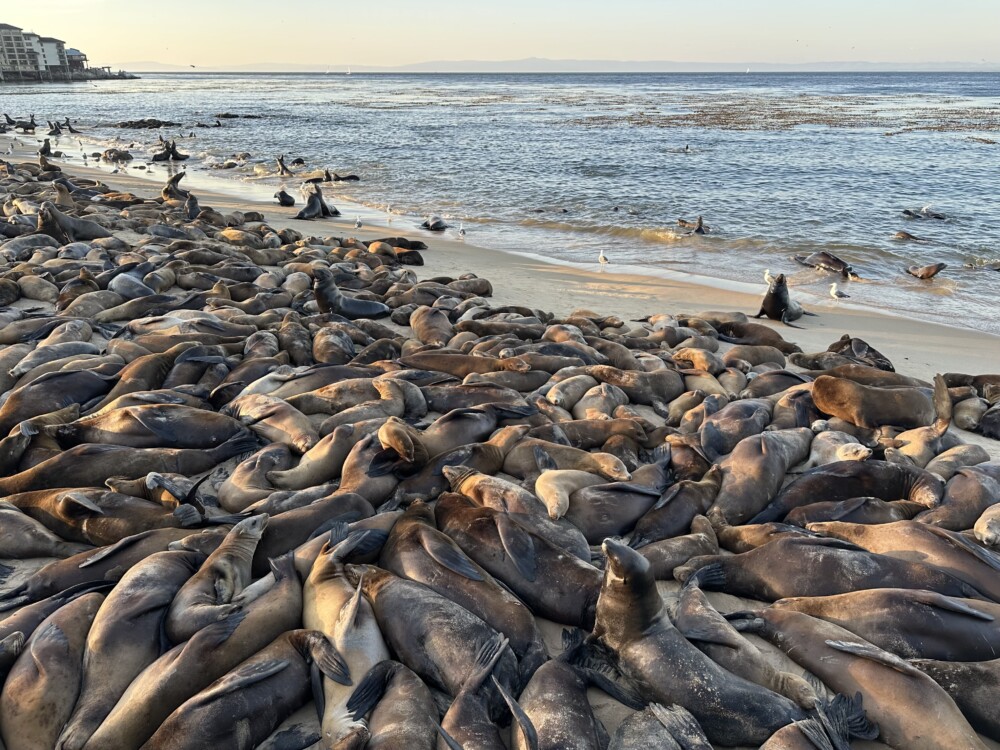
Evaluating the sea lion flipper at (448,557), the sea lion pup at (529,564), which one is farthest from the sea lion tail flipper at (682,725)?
the sea lion flipper at (448,557)

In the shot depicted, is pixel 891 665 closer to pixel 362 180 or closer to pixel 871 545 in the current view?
pixel 871 545

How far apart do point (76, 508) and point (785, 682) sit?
429cm

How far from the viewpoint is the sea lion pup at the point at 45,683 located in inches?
121

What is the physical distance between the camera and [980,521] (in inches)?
182

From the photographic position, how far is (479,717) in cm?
307

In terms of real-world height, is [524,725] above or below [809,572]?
above

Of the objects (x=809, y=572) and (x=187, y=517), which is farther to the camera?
(x=187, y=517)

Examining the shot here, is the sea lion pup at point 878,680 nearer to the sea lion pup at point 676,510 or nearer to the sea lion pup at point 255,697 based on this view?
the sea lion pup at point 676,510

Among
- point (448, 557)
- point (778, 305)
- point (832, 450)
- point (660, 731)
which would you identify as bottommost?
point (778, 305)

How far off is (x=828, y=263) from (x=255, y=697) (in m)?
13.7

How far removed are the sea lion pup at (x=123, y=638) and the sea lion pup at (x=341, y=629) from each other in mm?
733

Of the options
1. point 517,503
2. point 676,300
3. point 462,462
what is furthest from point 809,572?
point 676,300

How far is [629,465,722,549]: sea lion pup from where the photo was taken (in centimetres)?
470

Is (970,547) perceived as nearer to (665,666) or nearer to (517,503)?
(665,666)
